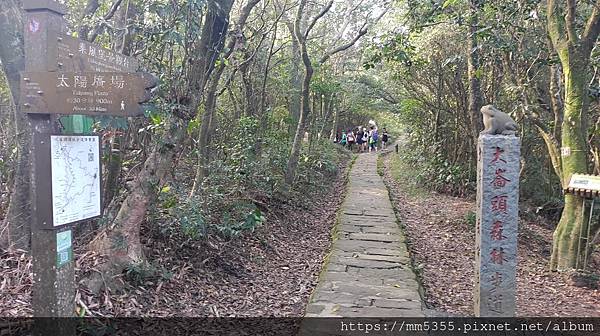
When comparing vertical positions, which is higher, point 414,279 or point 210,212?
point 210,212

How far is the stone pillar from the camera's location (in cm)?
461

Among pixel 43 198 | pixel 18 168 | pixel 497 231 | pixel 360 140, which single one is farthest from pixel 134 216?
pixel 360 140

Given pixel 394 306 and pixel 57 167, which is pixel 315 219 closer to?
pixel 394 306

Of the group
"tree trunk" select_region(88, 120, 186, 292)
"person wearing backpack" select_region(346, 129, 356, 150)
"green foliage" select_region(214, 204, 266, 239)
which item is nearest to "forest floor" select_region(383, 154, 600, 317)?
"green foliage" select_region(214, 204, 266, 239)

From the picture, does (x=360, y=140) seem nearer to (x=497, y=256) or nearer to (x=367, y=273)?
(x=367, y=273)

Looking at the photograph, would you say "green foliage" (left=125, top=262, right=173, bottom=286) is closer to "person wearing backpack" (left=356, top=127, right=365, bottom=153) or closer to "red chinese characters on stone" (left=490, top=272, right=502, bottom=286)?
"red chinese characters on stone" (left=490, top=272, right=502, bottom=286)

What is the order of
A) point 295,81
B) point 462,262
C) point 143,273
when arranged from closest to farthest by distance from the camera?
1. point 143,273
2. point 462,262
3. point 295,81

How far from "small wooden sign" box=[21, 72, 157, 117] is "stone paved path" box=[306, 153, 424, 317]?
294 centimetres

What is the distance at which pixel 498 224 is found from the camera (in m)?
4.62

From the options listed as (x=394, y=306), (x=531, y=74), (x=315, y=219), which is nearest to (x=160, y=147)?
(x=394, y=306)

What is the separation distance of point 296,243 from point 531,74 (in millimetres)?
6893

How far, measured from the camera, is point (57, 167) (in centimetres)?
259

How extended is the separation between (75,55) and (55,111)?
382mm

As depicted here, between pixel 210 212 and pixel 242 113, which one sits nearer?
pixel 210 212
